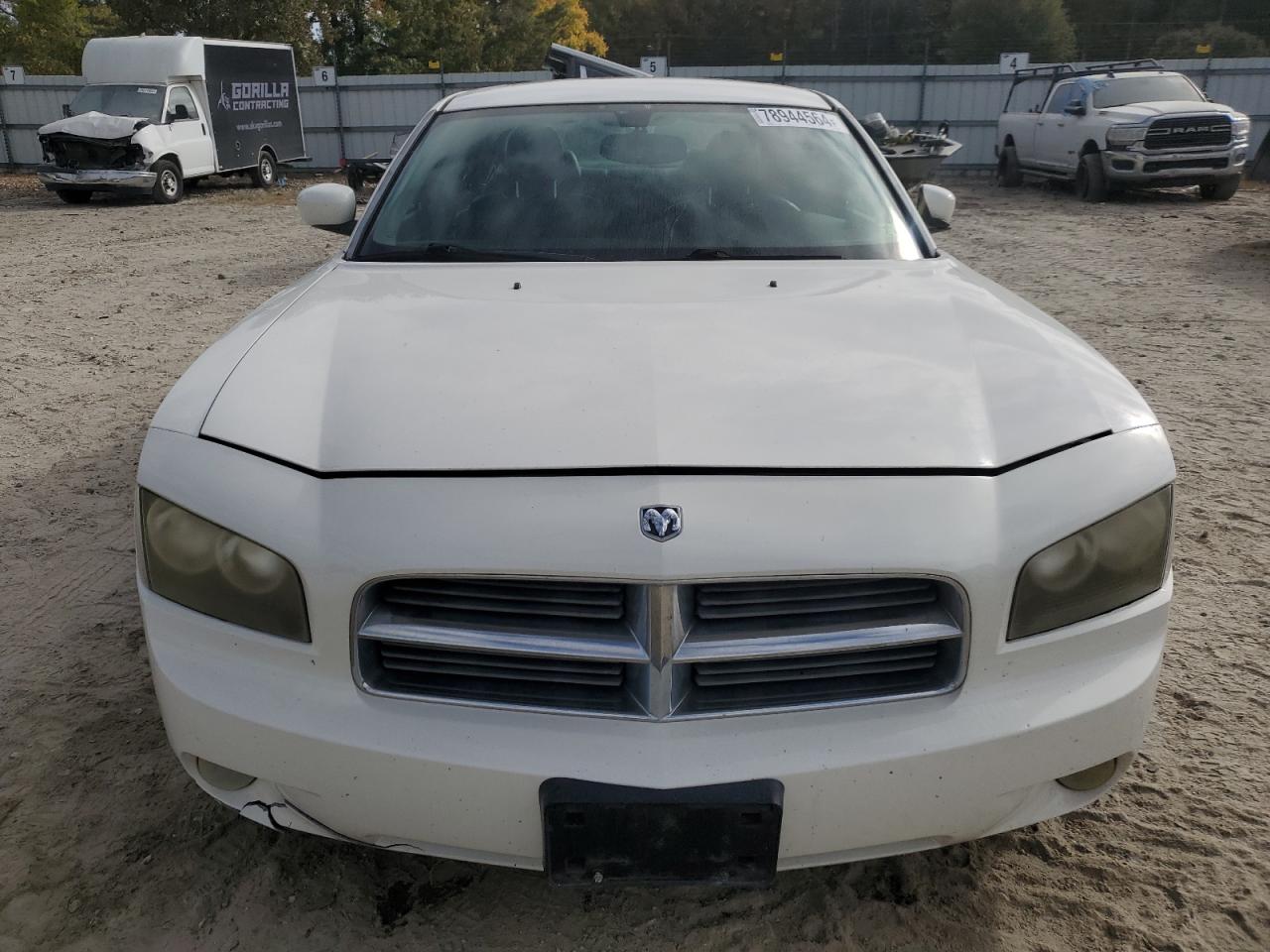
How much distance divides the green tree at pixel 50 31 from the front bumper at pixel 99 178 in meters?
18.3

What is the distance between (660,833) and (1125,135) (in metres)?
15.5

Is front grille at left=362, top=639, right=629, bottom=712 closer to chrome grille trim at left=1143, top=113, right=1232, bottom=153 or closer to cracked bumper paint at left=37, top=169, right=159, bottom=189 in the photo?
chrome grille trim at left=1143, top=113, right=1232, bottom=153

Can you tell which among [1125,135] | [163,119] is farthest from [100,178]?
[1125,135]

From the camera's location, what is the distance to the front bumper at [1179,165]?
46.2 feet

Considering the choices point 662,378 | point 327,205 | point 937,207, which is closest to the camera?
point 662,378

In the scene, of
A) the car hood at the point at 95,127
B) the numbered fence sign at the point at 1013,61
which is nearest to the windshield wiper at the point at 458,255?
the car hood at the point at 95,127

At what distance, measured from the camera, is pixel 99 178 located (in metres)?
16.0

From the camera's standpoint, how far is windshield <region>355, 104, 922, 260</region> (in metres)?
2.75

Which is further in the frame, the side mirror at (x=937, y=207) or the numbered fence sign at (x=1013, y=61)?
the numbered fence sign at (x=1013, y=61)

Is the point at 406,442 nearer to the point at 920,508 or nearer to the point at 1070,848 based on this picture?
the point at 920,508

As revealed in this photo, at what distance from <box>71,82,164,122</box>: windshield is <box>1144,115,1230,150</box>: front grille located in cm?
1542

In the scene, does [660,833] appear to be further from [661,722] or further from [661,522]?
[661,522]

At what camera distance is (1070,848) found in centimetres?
219

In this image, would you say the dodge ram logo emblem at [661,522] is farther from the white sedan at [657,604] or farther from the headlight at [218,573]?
the headlight at [218,573]
